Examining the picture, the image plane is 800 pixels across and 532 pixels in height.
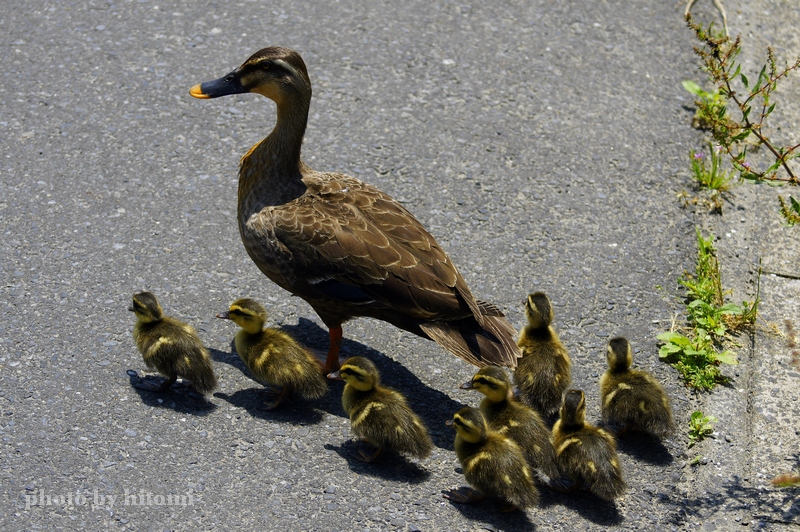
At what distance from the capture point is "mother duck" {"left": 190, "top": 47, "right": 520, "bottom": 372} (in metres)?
5.30

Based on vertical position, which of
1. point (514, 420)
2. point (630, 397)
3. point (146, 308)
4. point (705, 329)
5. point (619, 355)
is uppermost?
point (705, 329)

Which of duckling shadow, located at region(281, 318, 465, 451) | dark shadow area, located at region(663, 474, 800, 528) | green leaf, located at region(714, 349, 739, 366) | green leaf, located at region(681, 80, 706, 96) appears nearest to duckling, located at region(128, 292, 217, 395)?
duckling shadow, located at region(281, 318, 465, 451)

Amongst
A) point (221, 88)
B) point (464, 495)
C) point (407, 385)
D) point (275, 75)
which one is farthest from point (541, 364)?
point (221, 88)

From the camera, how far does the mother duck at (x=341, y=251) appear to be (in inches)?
209

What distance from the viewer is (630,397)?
514cm

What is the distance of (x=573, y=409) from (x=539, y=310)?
0.82 meters

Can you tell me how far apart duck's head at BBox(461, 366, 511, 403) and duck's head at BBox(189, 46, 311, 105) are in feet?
7.08

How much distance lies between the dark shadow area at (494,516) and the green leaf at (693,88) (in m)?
4.57

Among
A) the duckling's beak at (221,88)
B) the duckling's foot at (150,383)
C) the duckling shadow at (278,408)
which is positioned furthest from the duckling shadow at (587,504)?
the duckling's beak at (221,88)

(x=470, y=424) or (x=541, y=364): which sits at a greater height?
(x=541, y=364)

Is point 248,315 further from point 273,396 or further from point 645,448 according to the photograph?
point 645,448

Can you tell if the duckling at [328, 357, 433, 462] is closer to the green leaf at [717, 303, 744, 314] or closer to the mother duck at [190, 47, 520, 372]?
the mother duck at [190, 47, 520, 372]

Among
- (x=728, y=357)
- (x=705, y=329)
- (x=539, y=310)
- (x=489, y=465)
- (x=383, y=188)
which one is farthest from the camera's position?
(x=383, y=188)

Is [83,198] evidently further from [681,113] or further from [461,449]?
[681,113]
